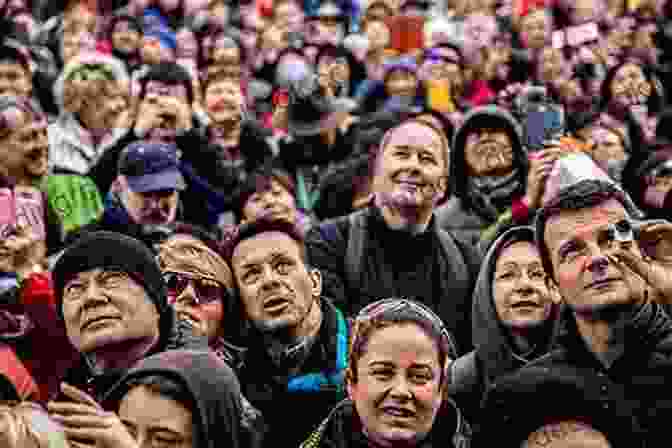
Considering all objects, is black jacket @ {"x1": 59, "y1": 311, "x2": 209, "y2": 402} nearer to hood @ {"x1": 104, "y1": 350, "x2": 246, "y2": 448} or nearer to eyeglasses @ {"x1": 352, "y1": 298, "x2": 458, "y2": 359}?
hood @ {"x1": 104, "y1": 350, "x2": 246, "y2": 448}

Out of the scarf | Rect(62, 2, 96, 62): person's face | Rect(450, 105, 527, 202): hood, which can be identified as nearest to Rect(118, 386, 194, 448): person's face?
the scarf

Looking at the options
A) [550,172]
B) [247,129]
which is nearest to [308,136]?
[247,129]

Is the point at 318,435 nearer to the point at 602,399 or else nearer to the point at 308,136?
the point at 602,399

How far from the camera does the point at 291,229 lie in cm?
425

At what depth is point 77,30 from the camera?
958cm

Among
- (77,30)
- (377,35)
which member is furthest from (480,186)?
(77,30)

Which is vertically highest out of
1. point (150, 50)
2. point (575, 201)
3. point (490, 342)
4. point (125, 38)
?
point (125, 38)

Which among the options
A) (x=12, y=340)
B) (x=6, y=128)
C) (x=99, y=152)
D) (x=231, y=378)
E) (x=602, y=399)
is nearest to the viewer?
(x=602, y=399)

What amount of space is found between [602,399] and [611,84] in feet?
18.0

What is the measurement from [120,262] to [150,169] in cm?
201

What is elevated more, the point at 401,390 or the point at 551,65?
the point at 551,65

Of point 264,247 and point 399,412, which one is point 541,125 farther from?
point 399,412

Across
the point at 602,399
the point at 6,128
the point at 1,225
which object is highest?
the point at 6,128

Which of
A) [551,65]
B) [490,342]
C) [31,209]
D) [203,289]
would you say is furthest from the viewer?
[551,65]
